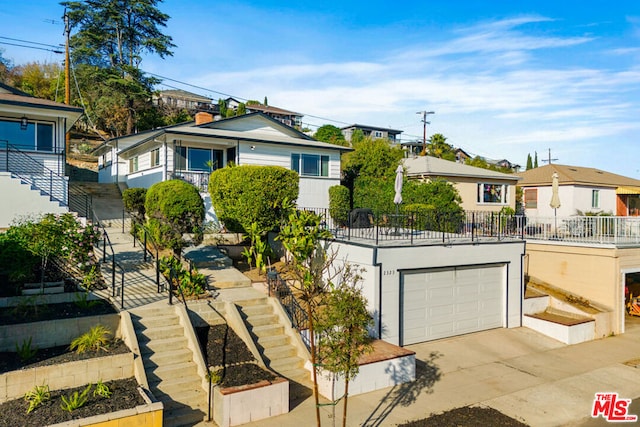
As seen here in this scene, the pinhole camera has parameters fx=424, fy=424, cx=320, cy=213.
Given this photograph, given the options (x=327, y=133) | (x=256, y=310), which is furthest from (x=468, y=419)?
(x=327, y=133)

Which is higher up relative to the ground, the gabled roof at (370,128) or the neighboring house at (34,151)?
the gabled roof at (370,128)

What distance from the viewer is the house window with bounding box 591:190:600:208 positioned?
108 feet

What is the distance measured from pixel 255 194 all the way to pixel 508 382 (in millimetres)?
8906

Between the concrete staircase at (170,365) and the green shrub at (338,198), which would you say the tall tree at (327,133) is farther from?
the concrete staircase at (170,365)

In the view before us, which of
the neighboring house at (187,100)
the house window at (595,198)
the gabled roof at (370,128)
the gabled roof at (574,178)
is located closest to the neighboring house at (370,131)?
the gabled roof at (370,128)

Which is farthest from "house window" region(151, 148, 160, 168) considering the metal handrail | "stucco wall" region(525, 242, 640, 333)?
"stucco wall" region(525, 242, 640, 333)

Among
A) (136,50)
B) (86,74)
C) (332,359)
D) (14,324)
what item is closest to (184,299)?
(14,324)

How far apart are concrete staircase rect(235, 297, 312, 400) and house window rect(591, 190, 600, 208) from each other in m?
31.3

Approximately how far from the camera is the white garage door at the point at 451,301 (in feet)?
41.5

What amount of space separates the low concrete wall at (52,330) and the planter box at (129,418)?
2855mm

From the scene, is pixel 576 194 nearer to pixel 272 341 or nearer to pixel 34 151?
pixel 272 341

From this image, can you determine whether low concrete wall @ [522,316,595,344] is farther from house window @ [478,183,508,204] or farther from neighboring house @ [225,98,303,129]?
neighboring house @ [225,98,303,129]

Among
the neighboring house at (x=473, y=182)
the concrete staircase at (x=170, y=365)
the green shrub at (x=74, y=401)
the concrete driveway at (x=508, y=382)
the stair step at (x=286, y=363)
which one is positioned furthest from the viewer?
the neighboring house at (x=473, y=182)

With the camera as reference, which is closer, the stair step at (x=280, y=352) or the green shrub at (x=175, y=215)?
the stair step at (x=280, y=352)
